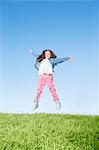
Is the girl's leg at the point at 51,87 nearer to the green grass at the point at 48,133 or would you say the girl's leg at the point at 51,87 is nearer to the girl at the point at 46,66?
the girl at the point at 46,66

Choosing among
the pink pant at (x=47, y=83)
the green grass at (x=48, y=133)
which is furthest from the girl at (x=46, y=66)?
the green grass at (x=48, y=133)

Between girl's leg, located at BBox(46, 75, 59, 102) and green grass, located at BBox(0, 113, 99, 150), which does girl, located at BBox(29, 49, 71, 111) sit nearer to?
girl's leg, located at BBox(46, 75, 59, 102)

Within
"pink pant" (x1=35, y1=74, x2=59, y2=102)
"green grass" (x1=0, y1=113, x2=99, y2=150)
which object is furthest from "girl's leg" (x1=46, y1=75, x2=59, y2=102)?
"green grass" (x1=0, y1=113, x2=99, y2=150)

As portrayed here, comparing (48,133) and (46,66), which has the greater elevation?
(46,66)

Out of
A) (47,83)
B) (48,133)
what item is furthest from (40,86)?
(48,133)

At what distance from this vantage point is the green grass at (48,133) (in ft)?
21.2

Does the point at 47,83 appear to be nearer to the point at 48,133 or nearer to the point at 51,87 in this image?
the point at 51,87

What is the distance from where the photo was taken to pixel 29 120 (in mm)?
8406

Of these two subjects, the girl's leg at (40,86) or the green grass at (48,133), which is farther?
the girl's leg at (40,86)

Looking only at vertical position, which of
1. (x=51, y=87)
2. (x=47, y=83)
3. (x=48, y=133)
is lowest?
(x=48, y=133)

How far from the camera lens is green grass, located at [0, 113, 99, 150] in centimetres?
646

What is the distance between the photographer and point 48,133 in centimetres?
709

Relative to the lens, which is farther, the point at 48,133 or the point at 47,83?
the point at 47,83

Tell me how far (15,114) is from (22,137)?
279 cm
